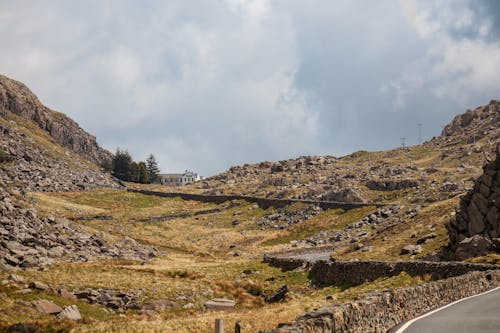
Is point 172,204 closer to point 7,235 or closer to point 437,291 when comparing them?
point 7,235

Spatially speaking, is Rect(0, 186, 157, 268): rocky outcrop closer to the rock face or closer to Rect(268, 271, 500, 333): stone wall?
Rect(268, 271, 500, 333): stone wall

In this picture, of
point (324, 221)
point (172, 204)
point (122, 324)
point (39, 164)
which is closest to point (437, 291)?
point (122, 324)

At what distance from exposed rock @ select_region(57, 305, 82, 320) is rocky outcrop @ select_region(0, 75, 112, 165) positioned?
156145mm

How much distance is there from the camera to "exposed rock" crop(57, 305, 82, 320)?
30.1m

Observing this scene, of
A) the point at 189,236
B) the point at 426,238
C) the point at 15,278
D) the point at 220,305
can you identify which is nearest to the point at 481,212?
the point at 426,238

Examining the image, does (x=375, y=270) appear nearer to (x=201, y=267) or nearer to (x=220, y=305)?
(x=220, y=305)

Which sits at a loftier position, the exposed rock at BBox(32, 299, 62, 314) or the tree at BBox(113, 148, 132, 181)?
the tree at BBox(113, 148, 132, 181)

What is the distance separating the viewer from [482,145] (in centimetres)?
15462

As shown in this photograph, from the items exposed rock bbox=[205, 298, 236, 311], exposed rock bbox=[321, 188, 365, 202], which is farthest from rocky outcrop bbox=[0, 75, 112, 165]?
exposed rock bbox=[205, 298, 236, 311]

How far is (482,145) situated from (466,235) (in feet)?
382

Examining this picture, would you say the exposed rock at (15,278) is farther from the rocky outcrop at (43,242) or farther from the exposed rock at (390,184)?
the exposed rock at (390,184)

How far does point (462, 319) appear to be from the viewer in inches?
749

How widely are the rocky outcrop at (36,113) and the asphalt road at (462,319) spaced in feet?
570

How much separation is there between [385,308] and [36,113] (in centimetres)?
18976
